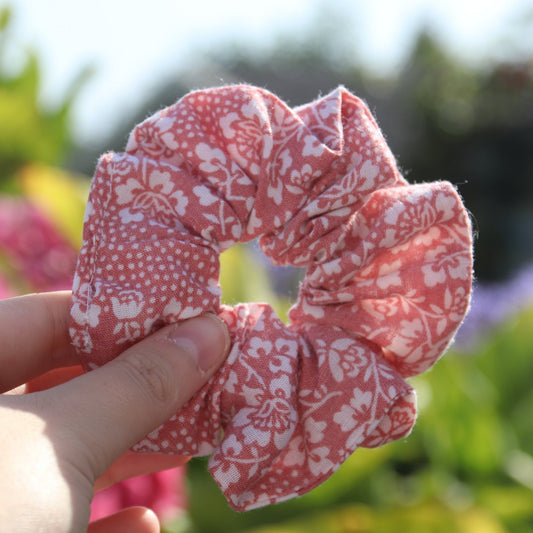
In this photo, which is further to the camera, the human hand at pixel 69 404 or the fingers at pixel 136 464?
the fingers at pixel 136 464

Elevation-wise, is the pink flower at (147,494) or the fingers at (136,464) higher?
the fingers at (136,464)

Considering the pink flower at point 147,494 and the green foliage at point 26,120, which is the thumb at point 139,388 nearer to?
the pink flower at point 147,494

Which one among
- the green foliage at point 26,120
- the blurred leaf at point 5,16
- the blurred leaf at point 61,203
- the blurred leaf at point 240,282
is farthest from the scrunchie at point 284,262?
the blurred leaf at point 5,16

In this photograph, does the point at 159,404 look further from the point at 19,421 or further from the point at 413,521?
the point at 413,521

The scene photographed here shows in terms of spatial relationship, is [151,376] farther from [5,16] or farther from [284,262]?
[5,16]

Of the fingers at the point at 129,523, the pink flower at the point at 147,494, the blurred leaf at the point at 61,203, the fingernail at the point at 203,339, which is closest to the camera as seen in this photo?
the fingernail at the point at 203,339

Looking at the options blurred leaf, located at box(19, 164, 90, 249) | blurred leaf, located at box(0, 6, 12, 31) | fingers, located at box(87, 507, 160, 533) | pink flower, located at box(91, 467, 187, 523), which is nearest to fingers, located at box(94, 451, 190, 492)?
fingers, located at box(87, 507, 160, 533)

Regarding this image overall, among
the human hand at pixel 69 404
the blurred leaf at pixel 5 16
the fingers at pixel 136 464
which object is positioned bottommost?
the fingers at pixel 136 464

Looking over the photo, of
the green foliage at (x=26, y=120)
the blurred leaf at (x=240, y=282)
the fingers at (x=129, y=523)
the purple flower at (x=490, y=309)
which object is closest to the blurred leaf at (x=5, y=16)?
the green foliage at (x=26, y=120)

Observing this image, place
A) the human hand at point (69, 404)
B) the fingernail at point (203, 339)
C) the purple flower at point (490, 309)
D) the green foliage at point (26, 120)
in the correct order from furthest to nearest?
the green foliage at point (26, 120)
the purple flower at point (490, 309)
the fingernail at point (203, 339)
the human hand at point (69, 404)
